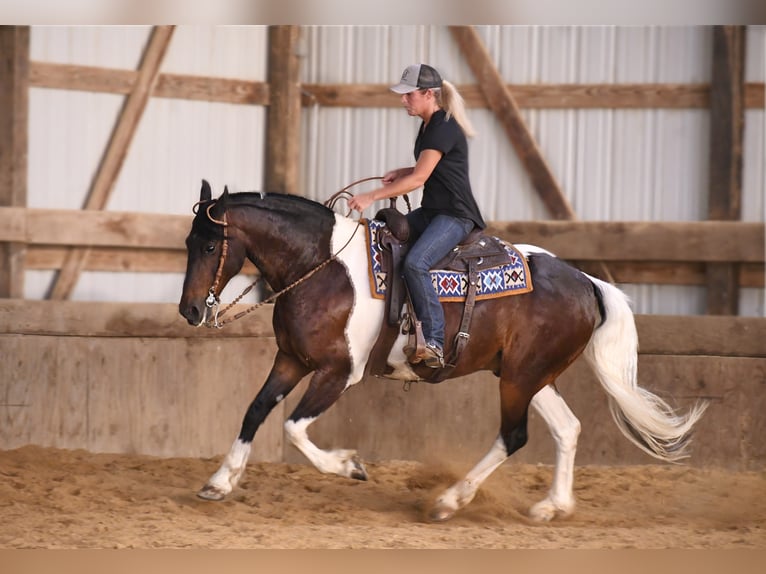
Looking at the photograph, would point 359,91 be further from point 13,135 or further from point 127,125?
point 13,135

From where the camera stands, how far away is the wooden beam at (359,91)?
8.10m

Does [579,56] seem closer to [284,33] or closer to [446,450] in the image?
[284,33]

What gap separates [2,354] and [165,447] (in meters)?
1.36

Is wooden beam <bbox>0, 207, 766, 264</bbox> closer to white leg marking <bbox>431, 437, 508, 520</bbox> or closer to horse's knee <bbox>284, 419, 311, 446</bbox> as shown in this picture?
white leg marking <bbox>431, 437, 508, 520</bbox>

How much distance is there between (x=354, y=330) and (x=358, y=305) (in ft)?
0.48

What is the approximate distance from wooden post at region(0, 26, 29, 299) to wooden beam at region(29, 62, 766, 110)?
0.42 feet

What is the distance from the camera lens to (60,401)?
7418mm

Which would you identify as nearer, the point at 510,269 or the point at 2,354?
the point at 510,269

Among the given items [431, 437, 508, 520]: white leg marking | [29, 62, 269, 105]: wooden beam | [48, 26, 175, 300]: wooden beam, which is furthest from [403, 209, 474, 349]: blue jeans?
[48, 26, 175, 300]: wooden beam

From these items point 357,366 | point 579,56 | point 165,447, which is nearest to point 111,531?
point 357,366

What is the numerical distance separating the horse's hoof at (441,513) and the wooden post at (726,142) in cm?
324

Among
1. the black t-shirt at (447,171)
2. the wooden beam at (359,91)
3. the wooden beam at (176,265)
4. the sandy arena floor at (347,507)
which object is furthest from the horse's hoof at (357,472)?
the wooden beam at (359,91)

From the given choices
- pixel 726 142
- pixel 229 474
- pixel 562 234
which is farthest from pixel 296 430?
pixel 726 142

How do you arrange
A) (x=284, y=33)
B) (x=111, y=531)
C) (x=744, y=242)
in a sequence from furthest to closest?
(x=284, y=33) → (x=744, y=242) → (x=111, y=531)
